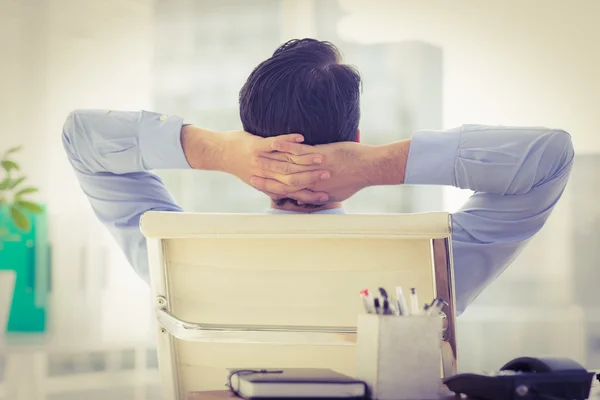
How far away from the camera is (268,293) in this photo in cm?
97

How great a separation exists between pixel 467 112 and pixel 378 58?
325mm

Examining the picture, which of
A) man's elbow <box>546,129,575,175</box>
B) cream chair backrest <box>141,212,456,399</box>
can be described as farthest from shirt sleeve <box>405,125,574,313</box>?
A: cream chair backrest <box>141,212,456,399</box>

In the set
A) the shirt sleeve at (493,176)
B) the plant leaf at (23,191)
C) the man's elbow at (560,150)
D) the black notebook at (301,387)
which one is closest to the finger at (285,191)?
the shirt sleeve at (493,176)

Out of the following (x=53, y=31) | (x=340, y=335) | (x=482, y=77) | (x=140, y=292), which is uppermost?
(x=53, y=31)

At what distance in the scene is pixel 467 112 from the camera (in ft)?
7.70

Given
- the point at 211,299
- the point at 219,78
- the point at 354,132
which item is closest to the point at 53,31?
the point at 219,78

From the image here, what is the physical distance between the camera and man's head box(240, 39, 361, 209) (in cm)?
120

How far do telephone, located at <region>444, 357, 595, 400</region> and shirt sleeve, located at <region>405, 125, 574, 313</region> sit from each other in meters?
0.41

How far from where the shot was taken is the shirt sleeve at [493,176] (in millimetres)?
1163

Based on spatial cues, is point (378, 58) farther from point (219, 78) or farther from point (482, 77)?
point (219, 78)

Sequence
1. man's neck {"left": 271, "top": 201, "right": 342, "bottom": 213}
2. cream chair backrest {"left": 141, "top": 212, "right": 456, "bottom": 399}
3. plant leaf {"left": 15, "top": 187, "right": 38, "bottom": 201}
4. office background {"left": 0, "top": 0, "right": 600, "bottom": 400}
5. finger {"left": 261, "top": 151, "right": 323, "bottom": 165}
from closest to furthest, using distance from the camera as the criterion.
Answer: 1. cream chair backrest {"left": 141, "top": 212, "right": 456, "bottom": 399}
2. finger {"left": 261, "top": 151, "right": 323, "bottom": 165}
3. man's neck {"left": 271, "top": 201, "right": 342, "bottom": 213}
4. plant leaf {"left": 15, "top": 187, "right": 38, "bottom": 201}
5. office background {"left": 0, "top": 0, "right": 600, "bottom": 400}

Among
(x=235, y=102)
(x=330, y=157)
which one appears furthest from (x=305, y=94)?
(x=235, y=102)

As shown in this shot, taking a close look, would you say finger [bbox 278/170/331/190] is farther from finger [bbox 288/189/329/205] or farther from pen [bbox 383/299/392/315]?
pen [bbox 383/299/392/315]

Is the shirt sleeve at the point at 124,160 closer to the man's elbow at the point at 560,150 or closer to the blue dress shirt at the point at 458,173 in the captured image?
the blue dress shirt at the point at 458,173
